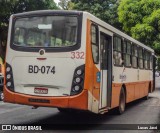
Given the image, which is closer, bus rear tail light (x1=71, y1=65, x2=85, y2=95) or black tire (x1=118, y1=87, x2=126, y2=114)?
bus rear tail light (x1=71, y1=65, x2=85, y2=95)

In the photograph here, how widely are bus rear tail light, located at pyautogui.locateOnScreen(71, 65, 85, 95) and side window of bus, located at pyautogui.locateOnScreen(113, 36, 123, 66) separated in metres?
2.85

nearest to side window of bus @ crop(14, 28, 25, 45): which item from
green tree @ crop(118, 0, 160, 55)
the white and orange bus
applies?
the white and orange bus

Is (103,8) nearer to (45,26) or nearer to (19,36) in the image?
(19,36)

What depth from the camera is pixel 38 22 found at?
1093 centimetres

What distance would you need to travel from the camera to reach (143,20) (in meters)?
32.2

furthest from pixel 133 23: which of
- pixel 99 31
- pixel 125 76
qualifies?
pixel 99 31

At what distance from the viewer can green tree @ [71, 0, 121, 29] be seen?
124 feet

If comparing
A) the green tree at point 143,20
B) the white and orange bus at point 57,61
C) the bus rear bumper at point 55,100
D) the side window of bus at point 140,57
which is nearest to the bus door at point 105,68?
the white and orange bus at point 57,61

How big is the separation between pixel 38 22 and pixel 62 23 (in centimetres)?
75

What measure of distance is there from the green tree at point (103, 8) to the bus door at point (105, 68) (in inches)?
1009

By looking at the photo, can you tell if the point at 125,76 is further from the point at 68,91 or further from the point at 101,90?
the point at 68,91

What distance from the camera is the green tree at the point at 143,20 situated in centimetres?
3130

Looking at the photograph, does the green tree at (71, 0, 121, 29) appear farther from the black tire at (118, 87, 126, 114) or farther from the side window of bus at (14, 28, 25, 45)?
the side window of bus at (14, 28, 25, 45)

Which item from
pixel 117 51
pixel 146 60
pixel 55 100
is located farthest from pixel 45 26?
pixel 146 60
